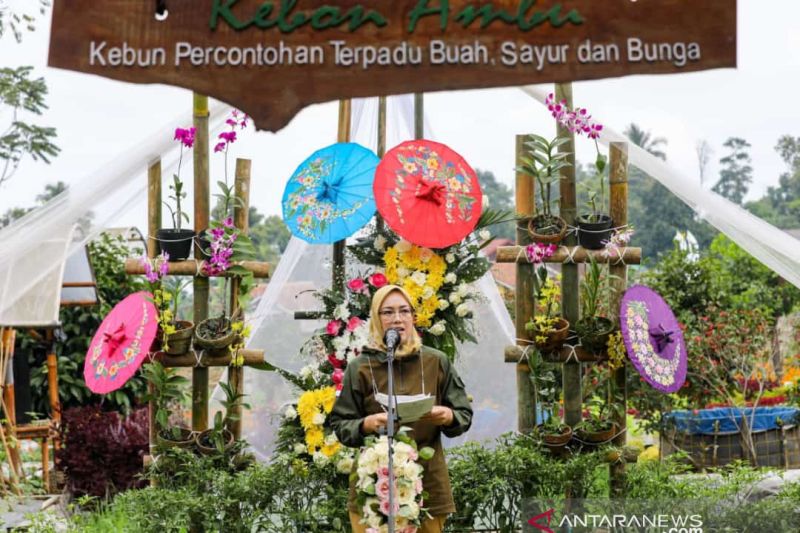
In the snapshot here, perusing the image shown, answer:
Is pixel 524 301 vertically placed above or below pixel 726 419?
above

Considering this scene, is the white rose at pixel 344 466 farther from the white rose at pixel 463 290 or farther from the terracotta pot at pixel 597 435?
the terracotta pot at pixel 597 435

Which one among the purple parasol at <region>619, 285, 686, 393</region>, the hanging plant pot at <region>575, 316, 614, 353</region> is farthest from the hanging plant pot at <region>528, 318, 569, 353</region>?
the purple parasol at <region>619, 285, 686, 393</region>

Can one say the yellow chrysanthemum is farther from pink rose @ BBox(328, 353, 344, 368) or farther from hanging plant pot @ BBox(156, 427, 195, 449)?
hanging plant pot @ BBox(156, 427, 195, 449)

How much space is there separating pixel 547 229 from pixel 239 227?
5.64ft

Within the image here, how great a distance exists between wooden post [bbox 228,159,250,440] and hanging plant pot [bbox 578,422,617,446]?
1886mm

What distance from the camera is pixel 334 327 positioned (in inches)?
213

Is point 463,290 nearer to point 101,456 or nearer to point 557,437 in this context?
point 557,437

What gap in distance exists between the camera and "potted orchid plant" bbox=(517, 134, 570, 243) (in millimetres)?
5375

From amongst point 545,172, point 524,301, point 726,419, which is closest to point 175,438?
point 524,301

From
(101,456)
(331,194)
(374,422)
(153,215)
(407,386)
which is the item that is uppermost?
(331,194)

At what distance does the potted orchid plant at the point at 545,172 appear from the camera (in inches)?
212

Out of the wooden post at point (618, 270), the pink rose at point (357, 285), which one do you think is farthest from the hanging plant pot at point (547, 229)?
the pink rose at point (357, 285)

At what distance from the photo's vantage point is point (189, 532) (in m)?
5.00

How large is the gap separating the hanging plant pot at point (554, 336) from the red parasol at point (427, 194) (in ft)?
2.29
